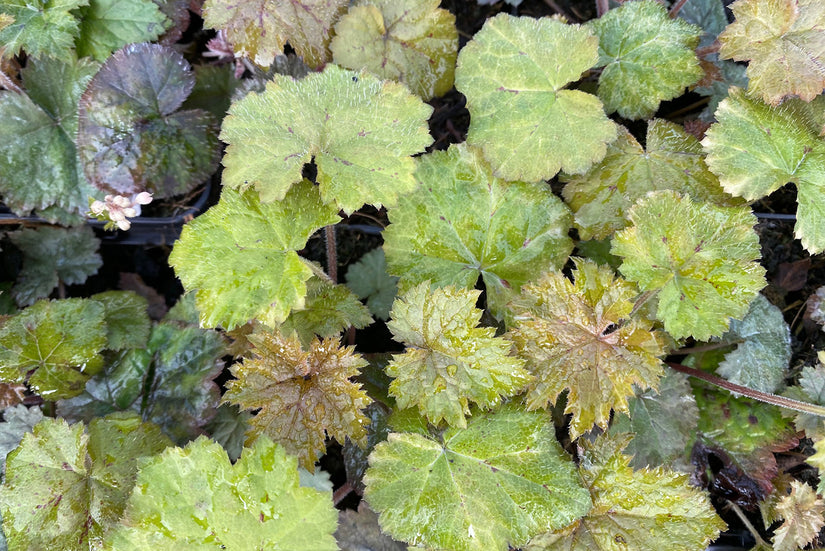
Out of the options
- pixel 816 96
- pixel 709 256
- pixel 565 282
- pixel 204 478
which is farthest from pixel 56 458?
pixel 816 96

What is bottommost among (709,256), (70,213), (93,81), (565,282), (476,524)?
(476,524)

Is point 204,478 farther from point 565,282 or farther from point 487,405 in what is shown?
point 565,282

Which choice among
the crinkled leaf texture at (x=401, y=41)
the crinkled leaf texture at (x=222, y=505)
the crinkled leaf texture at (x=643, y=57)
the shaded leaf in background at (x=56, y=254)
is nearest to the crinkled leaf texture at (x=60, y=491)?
the crinkled leaf texture at (x=222, y=505)

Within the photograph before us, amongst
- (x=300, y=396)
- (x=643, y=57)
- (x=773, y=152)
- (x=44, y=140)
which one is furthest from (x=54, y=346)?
(x=773, y=152)

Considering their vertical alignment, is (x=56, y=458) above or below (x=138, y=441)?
above

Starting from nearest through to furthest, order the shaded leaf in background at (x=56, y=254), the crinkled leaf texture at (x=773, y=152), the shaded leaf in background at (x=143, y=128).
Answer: the crinkled leaf texture at (x=773, y=152), the shaded leaf in background at (x=143, y=128), the shaded leaf in background at (x=56, y=254)

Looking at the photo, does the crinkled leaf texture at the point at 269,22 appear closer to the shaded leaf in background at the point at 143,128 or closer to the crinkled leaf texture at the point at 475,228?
the shaded leaf in background at the point at 143,128

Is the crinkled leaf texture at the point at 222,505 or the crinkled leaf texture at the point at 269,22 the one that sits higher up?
the crinkled leaf texture at the point at 269,22
